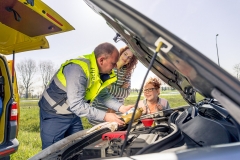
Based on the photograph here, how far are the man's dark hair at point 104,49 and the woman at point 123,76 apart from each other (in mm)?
812

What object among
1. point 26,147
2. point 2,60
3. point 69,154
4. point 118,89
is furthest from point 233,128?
point 26,147

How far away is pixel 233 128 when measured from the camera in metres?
1.27

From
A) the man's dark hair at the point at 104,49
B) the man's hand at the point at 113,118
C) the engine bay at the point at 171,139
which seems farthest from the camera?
the man's dark hair at the point at 104,49

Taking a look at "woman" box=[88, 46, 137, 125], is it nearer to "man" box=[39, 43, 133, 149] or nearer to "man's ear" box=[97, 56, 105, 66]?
"man" box=[39, 43, 133, 149]

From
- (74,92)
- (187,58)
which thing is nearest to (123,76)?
(74,92)

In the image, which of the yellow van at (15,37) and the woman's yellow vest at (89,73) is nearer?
the woman's yellow vest at (89,73)

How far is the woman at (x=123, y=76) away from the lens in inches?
127

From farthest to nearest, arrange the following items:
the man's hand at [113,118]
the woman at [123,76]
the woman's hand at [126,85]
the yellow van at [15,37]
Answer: the woman's hand at [126,85] < the woman at [123,76] < the yellow van at [15,37] < the man's hand at [113,118]

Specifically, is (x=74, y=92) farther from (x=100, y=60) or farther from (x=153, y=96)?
(x=153, y=96)

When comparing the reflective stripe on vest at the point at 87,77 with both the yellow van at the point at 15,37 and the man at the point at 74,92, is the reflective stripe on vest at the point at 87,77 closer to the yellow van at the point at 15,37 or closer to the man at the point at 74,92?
the man at the point at 74,92

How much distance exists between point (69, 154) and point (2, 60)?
2305mm

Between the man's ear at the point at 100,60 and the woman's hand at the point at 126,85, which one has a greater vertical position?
the man's ear at the point at 100,60

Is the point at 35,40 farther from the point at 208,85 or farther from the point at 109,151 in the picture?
the point at 208,85

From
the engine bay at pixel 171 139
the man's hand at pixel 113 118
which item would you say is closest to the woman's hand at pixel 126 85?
the man's hand at pixel 113 118
